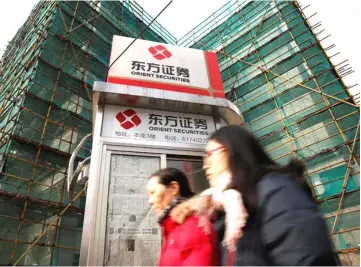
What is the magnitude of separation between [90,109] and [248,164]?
9.00m

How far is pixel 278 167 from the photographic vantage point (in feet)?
2.60

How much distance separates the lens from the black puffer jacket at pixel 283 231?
59 cm

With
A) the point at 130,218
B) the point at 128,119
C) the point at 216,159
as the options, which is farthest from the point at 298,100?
the point at 216,159

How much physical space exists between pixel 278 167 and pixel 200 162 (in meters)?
2.23

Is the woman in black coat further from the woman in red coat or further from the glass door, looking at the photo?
the glass door

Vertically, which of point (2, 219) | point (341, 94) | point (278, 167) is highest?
point (341, 94)

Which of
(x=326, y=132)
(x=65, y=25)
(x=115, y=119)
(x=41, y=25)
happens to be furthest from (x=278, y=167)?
(x=41, y=25)

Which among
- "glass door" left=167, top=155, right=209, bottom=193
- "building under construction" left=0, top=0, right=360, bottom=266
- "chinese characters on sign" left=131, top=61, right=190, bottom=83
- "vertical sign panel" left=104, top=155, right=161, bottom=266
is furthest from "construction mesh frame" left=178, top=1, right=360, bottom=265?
"vertical sign panel" left=104, top=155, right=161, bottom=266

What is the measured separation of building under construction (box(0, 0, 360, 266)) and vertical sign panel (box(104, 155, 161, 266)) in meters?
4.67

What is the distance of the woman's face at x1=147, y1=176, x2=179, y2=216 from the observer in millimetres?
1396

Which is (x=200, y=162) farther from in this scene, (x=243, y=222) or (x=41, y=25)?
(x=41, y=25)

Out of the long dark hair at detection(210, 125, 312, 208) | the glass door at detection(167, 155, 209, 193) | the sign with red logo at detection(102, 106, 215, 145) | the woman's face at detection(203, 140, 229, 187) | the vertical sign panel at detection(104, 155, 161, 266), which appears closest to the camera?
the long dark hair at detection(210, 125, 312, 208)

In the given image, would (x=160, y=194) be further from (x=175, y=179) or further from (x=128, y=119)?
(x=128, y=119)

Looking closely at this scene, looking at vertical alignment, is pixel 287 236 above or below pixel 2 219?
below
